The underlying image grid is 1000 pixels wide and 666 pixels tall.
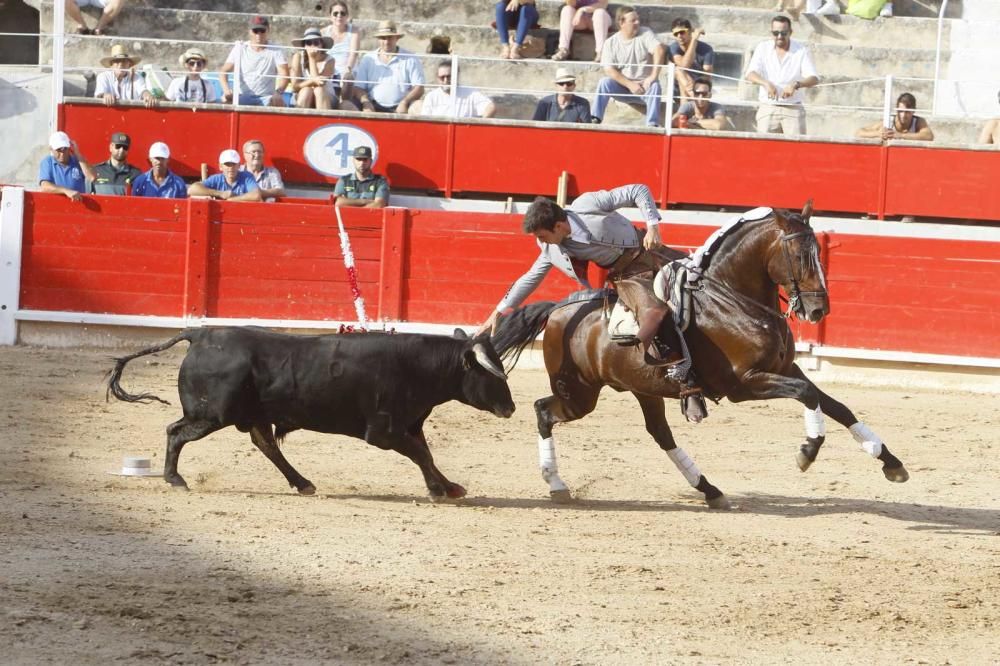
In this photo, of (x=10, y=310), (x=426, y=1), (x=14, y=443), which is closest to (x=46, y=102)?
(x=10, y=310)

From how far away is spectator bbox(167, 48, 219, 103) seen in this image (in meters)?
14.5

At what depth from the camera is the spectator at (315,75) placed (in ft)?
47.5

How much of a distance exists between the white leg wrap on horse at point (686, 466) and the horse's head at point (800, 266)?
1024mm

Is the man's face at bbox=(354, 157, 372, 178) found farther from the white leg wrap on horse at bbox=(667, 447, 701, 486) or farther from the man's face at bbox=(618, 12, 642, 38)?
the white leg wrap on horse at bbox=(667, 447, 701, 486)

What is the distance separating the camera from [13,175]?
15.2m

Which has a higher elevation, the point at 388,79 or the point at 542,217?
the point at 388,79

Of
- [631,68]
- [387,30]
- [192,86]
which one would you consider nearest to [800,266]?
[631,68]

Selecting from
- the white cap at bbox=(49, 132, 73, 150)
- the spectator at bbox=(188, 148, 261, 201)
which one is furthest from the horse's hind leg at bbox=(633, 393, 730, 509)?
the white cap at bbox=(49, 132, 73, 150)

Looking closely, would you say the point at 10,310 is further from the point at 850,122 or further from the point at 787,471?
the point at 850,122

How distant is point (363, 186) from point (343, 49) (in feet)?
7.28

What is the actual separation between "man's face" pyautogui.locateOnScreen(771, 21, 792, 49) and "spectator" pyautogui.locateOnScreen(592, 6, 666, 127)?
1098mm

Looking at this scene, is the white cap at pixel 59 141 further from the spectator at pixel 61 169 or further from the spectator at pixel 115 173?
the spectator at pixel 115 173

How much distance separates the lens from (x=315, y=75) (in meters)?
14.6

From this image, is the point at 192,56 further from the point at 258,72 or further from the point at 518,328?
the point at 518,328
